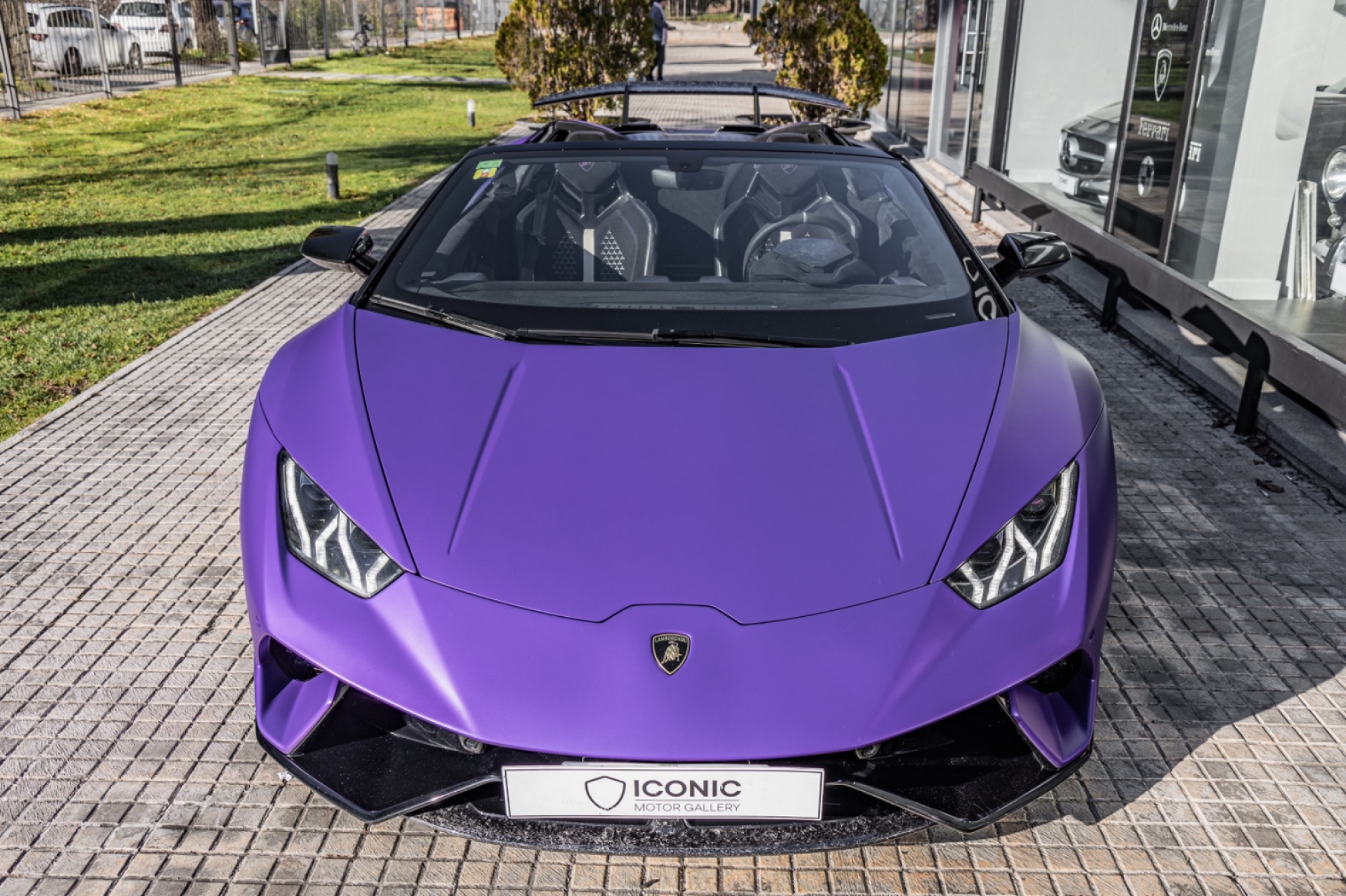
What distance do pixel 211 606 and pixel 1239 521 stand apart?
402cm

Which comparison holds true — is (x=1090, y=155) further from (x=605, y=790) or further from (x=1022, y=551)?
(x=605, y=790)

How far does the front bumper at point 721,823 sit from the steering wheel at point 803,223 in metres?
1.78

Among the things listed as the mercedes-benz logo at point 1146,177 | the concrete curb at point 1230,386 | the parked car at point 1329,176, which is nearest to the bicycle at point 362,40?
the mercedes-benz logo at point 1146,177

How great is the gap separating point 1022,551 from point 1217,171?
17.4 feet

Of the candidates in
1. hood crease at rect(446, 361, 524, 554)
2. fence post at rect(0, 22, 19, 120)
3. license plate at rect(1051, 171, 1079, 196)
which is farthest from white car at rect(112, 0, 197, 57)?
hood crease at rect(446, 361, 524, 554)

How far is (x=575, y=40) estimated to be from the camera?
17.1 meters

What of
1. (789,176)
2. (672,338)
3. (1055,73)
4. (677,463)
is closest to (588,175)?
(789,176)

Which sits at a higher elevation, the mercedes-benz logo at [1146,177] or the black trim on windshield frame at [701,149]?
the black trim on windshield frame at [701,149]

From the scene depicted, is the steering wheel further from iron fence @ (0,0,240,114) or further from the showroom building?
iron fence @ (0,0,240,114)

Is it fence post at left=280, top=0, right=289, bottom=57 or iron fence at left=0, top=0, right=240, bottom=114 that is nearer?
iron fence at left=0, top=0, right=240, bottom=114

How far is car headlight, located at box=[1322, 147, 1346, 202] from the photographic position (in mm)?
5625

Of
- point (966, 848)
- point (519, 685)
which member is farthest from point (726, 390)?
point (966, 848)

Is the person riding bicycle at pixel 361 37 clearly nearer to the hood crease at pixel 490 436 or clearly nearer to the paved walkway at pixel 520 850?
the paved walkway at pixel 520 850

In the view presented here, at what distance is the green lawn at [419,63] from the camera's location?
31.5m
